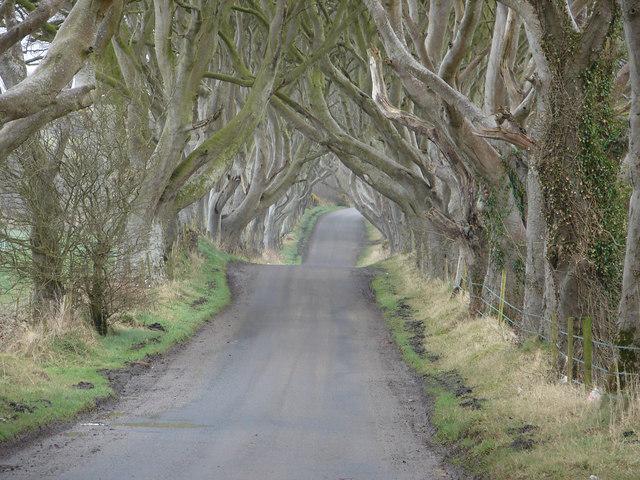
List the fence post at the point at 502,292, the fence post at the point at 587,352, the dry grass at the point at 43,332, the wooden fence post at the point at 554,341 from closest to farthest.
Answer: the fence post at the point at 587,352 → the wooden fence post at the point at 554,341 → the dry grass at the point at 43,332 → the fence post at the point at 502,292

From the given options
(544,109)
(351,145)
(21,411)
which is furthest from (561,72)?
(351,145)

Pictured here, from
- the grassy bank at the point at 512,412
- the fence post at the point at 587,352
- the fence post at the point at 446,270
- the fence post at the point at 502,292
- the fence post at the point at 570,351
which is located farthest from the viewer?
the fence post at the point at 446,270

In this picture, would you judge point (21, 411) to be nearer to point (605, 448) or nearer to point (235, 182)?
point (605, 448)

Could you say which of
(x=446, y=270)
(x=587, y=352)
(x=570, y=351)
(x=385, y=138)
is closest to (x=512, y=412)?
(x=587, y=352)

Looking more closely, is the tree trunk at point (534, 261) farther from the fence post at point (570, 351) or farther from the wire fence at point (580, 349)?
the fence post at point (570, 351)

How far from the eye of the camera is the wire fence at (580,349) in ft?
33.8

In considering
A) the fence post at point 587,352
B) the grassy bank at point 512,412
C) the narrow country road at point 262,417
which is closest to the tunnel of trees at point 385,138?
the fence post at point 587,352

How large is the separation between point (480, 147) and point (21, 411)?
9.83 meters

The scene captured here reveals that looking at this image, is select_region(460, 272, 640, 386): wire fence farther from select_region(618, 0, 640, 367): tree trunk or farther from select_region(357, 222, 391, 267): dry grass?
select_region(357, 222, 391, 267): dry grass

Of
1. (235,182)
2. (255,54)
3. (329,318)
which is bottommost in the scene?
(329,318)

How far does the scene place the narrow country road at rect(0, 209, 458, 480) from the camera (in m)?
9.62

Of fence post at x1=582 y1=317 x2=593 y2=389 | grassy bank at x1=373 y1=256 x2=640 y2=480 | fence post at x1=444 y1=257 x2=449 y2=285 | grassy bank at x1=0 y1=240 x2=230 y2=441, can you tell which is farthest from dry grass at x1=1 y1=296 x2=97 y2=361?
fence post at x1=444 y1=257 x2=449 y2=285

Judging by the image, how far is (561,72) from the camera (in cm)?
1332

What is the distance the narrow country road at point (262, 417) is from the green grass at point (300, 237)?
3593 centimetres
